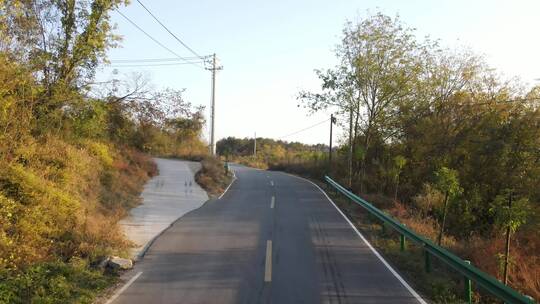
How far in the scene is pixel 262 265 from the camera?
34.3 feet

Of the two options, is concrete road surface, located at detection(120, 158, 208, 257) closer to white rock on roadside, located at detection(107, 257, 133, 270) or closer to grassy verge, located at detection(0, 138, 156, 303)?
grassy verge, located at detection(0, 138, 156, 303)

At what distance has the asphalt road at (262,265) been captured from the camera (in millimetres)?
8359

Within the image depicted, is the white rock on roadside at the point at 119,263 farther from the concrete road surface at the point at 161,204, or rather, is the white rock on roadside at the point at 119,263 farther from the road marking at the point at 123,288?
the concrete road surface at the point at 161,204

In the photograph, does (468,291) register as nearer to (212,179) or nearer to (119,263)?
(119,263)

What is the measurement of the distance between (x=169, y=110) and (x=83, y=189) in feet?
27.4

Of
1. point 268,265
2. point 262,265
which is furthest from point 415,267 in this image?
point 262,265

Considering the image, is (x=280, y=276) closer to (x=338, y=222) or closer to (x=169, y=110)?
(x=338, y=222)

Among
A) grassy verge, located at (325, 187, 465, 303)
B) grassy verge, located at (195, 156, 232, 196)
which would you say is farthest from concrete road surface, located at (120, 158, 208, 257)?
grassy verge, located at (325, 187, 465, 303)

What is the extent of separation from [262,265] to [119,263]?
3212 mm

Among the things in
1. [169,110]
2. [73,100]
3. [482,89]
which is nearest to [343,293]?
[73,100]

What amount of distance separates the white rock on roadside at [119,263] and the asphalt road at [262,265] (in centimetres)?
23

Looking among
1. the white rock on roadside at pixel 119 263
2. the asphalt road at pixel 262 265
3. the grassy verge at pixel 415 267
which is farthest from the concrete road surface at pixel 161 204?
the grassy verge at pixel 415 267

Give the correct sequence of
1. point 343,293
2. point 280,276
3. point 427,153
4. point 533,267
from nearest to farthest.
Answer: point 343,293
point 280,276
point 533,267
point 427,153

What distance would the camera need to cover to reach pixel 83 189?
15969 mm
